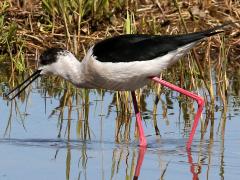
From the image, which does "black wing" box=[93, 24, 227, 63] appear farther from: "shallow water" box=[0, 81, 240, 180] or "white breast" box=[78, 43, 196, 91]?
"shallow water" box=[0, 81, 240, 180]

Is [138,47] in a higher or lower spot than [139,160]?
higher

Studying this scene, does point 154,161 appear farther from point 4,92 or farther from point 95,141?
point 4,92

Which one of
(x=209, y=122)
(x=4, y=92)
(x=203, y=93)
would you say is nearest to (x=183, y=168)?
(x=209, y=122)

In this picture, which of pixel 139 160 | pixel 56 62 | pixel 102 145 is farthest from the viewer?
pixel 56 62

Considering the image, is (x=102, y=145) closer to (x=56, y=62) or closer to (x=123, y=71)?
(x=123, y=71)

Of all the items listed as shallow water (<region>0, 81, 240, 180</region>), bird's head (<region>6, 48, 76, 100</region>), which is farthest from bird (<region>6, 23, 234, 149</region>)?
shallow water (<region>0, 81, 240, 180</region>)

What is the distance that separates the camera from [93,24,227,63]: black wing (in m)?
5.82

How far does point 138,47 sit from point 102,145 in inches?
28.7

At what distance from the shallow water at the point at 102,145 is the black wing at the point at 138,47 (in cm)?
60

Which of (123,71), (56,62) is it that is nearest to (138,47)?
(123,71)

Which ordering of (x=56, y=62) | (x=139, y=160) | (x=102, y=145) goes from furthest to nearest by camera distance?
(x=56, y=62)
(x=102, y=145)
(x=139, y=160)

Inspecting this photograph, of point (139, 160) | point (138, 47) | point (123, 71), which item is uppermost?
point (138, 47)

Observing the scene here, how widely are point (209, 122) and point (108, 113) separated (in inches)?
32.1

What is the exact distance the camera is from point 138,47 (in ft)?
19.3
